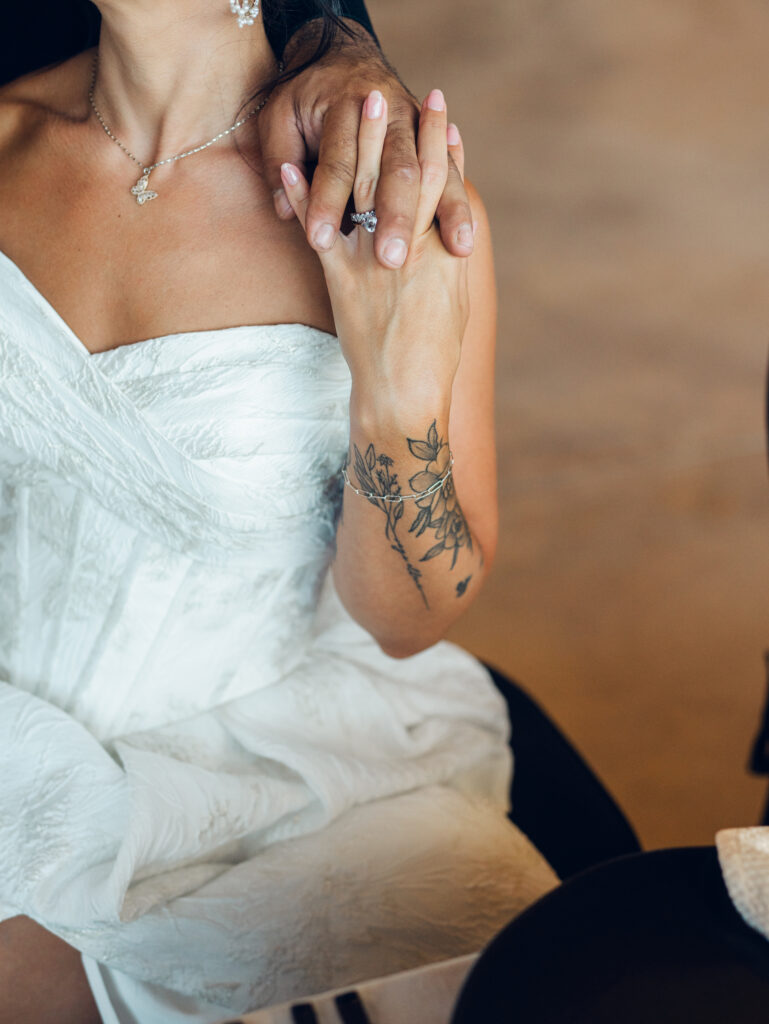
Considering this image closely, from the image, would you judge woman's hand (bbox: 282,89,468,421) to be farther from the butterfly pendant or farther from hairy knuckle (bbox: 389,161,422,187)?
the butterfly pendant

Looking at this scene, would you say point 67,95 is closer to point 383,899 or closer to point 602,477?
point 383,899

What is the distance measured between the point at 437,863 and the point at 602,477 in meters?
2.13

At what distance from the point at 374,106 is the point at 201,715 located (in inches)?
25.8

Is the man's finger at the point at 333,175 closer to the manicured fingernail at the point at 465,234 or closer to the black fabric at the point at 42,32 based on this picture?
the manicured fingernail at the point at 465,234

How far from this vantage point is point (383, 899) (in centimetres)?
93

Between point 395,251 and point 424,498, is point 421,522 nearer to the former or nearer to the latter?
point 424,498

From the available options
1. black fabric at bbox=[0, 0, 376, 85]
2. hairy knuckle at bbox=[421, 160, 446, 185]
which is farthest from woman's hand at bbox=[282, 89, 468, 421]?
black fabric at bbox=[0, 0, 376, 85]

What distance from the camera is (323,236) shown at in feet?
2.42

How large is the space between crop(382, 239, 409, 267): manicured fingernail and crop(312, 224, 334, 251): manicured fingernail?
5 centimetres

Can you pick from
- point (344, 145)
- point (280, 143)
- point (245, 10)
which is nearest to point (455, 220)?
point (344, 145)

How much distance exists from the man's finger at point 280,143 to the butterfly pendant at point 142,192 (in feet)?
0.46

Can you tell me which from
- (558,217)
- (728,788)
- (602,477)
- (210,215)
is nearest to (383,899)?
(210,215)

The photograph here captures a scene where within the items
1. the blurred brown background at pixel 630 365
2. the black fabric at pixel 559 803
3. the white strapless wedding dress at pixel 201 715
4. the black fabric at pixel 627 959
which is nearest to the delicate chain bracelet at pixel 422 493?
the white strapless wedding dress at pixel 201 715

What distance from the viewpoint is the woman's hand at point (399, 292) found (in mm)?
761
